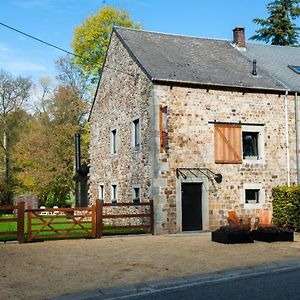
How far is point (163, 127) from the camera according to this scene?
56.6 ft

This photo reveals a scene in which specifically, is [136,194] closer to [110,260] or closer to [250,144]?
[250,144]

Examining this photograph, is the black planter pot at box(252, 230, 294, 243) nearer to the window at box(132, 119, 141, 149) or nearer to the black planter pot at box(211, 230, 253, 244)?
the black planter pot at box(211, 230, 253, 244)

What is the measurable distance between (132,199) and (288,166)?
692 centimetres

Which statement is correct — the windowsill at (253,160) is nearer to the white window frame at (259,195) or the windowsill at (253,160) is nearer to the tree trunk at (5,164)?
the white window frame at (259,195)

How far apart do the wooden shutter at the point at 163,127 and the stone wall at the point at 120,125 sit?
64cm

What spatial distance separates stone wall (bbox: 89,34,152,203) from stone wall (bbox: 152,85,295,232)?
873 mm

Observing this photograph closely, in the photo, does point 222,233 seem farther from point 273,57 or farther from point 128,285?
point 273,57

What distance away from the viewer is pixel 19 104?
3841cm

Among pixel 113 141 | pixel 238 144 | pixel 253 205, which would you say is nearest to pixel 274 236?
pixel 253 205

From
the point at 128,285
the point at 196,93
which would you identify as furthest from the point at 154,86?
the point at 128,285

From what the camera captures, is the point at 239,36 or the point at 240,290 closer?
the point at 240,290

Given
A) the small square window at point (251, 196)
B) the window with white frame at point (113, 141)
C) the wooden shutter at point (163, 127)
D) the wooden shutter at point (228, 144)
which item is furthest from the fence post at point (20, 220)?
the small square window at point (251, 196)

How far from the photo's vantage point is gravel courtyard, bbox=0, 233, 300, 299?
8.22 meters

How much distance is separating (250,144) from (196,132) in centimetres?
279
